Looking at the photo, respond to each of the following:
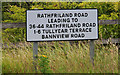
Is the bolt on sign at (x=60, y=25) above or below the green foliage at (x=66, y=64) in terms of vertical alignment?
above

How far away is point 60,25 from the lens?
20.0ft

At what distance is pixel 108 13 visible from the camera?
940 cm

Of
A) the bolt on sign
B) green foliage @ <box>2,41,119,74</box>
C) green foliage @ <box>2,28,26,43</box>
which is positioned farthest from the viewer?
green foliage @ <box>2,28,26,43</box>

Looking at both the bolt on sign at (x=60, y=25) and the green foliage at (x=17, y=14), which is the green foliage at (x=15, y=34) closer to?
the green foliage at (x=17, y=14)

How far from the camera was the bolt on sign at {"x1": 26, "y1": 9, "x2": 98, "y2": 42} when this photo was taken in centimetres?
606

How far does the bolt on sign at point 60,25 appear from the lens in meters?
6.06

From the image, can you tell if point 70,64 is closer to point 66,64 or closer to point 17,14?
point 66,64

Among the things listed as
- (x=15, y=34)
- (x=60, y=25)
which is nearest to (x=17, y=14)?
(x=15, y=34)

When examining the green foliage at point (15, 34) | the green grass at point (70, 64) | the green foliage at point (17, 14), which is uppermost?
the green foliage at point (17, 14)

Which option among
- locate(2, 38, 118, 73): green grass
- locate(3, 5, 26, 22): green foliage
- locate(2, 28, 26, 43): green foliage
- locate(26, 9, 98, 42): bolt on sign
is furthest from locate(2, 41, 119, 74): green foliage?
locate(3, 5, 26, 22): green foliage

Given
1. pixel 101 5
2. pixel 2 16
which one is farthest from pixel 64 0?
pixel 2 16

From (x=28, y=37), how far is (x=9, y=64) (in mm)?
997

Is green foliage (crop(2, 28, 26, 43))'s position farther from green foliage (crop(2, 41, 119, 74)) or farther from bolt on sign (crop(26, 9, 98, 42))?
bolt on sign (crop(26, 9, 98, 42))

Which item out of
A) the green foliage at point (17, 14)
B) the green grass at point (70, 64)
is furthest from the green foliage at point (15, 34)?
the green grass at point (70, 64)
